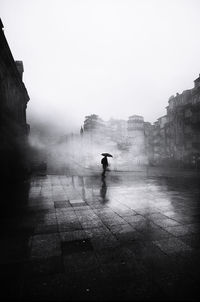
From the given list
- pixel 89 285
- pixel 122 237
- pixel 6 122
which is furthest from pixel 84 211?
pixel 6 122

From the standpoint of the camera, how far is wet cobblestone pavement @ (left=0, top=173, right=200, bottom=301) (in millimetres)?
2941

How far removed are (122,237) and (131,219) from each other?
4.40 feet

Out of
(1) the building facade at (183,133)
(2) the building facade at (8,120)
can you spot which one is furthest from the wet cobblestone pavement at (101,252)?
(1) the building facade at (183,133)

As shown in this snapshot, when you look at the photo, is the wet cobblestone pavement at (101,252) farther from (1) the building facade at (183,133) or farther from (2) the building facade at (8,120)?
(1) the building facade at (183,133)

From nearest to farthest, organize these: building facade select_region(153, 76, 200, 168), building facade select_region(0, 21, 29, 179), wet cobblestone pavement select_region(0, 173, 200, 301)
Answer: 1. wet cobblestone pavement select_region(0, 173, 200, 301)
2. building facade select_region(0, 21, 29, 179)
3. building facade select_region(153, 76, 200, 168)

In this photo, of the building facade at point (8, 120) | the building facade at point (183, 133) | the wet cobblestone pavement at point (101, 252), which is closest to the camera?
the wet cobblestone pavement at point (101, 252)

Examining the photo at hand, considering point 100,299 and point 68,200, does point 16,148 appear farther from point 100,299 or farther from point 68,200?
point 100,299

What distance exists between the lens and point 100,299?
9.06 feet

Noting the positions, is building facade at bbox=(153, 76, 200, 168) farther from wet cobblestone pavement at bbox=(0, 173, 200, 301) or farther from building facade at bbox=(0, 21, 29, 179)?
wet cobblestone pavement at bbox=(0, 173, 200, 301)

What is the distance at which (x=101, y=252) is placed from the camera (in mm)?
4070

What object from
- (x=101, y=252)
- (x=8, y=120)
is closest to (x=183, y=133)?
(x=8, y=120)

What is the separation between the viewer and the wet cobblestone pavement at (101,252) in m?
2.94

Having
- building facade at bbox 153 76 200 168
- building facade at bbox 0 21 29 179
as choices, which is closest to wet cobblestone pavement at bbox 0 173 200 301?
building facade at bbox 0 21 29 179

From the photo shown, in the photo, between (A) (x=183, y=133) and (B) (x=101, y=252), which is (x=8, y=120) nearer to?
(B) (x=101, y=252)
